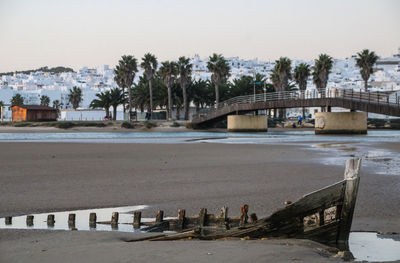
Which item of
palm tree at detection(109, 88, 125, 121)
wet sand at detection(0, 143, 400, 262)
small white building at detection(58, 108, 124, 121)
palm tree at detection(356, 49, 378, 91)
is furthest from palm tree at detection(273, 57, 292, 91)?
wet sand at detection(0, 143, 400, 262)

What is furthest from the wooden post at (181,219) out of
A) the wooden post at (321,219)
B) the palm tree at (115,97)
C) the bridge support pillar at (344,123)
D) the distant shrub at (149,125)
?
the palm tree at (115,97)

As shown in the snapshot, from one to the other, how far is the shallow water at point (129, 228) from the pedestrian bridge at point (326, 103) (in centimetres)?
4635

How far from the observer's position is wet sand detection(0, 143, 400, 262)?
7.64 metres

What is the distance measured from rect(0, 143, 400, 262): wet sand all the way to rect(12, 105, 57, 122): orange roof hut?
270 ft

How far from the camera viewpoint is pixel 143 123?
91.6 m

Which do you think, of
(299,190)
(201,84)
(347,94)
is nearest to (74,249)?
(299,190)

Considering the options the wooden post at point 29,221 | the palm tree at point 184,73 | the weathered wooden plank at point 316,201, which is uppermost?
the palm tree at point 184,73

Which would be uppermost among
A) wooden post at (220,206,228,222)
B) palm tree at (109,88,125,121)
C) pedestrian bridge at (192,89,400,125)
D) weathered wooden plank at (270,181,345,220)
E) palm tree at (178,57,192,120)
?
palm tree at (178,57,192,120)

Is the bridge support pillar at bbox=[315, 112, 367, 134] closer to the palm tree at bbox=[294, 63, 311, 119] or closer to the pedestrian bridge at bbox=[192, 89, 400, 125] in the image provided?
the pedestrian bridge at bbox=[192, 89, 400, 125]

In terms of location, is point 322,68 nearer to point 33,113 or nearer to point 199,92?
point 199,92

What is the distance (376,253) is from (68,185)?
934 cm

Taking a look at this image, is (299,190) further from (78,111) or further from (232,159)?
(78,111)

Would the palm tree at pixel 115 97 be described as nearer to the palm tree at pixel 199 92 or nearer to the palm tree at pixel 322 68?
the palm tree at pixel 199 92

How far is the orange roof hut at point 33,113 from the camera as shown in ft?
332
